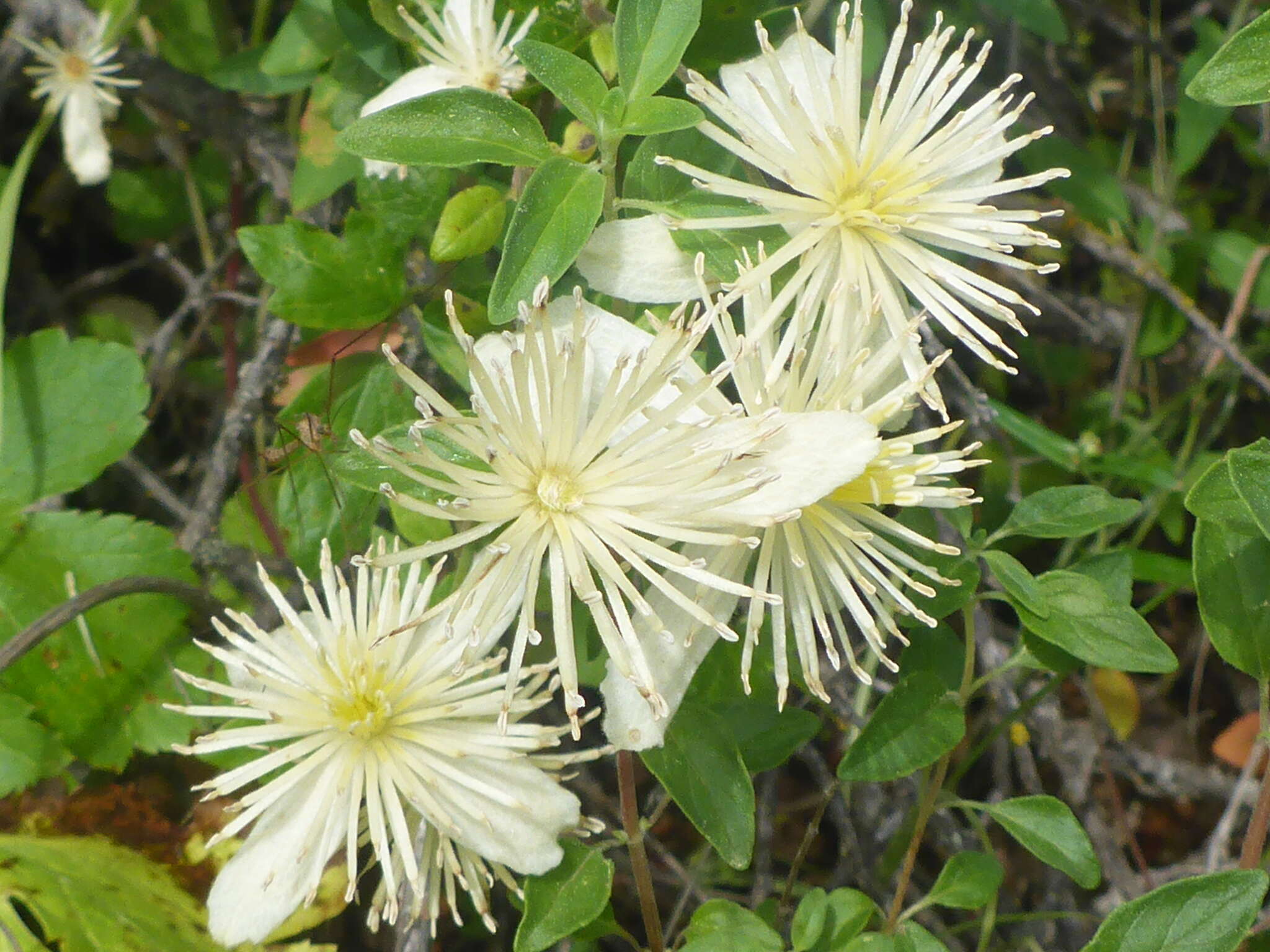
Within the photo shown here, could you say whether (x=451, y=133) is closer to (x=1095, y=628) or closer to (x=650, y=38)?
(x=650, y=38)

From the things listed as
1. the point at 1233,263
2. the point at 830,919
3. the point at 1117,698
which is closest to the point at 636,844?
the point at 830,919

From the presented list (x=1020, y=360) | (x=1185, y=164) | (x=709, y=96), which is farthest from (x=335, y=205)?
(x=1185, y=164)

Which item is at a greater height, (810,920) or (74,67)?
(74,67)

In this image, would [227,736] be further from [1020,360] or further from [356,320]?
[1020,360]

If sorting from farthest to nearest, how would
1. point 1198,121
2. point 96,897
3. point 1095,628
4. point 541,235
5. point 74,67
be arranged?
point 1198,121
point 74,67
point 96,897
point 1095,628
point 541,235

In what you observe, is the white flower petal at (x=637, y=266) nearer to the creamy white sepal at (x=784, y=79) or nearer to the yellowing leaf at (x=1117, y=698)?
the creamy white sepal at (x=784, y=79)
